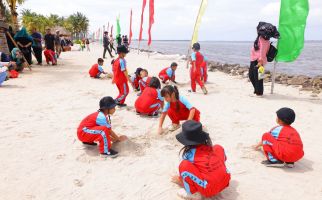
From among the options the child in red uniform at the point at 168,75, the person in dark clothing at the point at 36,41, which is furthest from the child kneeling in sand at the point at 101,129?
the person in dark clothing at the point at 36,41

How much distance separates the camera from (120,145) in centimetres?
432

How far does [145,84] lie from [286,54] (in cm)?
425

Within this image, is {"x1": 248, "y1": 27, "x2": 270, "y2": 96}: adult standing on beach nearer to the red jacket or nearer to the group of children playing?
the group of children playing

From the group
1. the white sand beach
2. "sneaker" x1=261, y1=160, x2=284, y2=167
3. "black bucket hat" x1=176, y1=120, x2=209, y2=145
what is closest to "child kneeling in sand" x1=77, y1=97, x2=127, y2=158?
the white sand beach

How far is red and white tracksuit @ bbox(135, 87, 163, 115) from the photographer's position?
5.89 m

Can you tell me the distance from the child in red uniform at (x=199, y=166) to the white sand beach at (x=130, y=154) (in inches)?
10.4

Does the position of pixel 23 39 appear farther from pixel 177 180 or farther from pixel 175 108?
pixel 177 180

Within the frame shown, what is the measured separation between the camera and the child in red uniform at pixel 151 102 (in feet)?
19.3

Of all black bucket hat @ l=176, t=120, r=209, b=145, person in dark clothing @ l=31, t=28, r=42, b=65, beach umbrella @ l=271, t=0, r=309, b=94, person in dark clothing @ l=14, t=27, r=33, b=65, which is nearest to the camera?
black bucket hat @ l=176, t=120, r=209, b=145

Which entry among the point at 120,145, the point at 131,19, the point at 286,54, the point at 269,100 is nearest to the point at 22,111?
the point at 120,145

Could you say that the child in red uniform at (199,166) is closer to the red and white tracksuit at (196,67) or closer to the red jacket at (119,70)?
the red jacket at (119,70)

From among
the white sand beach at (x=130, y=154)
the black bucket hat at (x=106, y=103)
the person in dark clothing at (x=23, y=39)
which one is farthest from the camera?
the person in dark clothing at (x=23, y=39)

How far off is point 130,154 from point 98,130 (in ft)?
1.97

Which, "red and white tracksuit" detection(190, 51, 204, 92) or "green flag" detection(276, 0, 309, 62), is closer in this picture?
"green flag" detection(276, 0, 309, 62)
